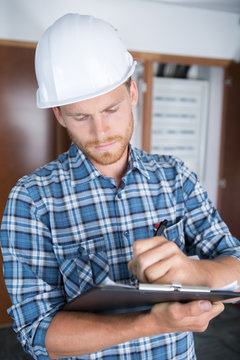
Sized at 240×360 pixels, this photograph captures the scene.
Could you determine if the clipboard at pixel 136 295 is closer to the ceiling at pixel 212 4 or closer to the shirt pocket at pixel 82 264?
the shirt pocket at pixel 82 264

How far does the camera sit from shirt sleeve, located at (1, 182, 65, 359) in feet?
2.57

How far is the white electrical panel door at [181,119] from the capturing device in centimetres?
383

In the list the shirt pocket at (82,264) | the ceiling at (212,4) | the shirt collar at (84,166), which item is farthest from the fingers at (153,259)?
the ceiling at (212,4)

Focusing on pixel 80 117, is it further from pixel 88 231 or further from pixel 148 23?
pixel 148 23

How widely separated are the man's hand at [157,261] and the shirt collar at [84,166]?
37 centimetres

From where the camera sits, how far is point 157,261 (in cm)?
65

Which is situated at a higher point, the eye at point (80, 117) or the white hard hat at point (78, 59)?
the white hard hat at point (78, 59)

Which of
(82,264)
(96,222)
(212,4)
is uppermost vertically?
(212,4)

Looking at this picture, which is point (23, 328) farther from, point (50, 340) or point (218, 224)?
point (218, 224)

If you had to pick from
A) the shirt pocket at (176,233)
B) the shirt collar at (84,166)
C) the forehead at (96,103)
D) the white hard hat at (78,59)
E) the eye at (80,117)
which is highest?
the white hard hat at (78,59)

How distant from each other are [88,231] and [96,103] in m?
0.35

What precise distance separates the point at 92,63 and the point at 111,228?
0.45 metres

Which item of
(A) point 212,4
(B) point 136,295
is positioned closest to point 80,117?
(B) point 136,295

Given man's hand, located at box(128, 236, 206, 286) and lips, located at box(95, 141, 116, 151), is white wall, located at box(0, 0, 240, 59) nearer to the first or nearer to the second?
lips, located at box(95, 141, 116, 151)
